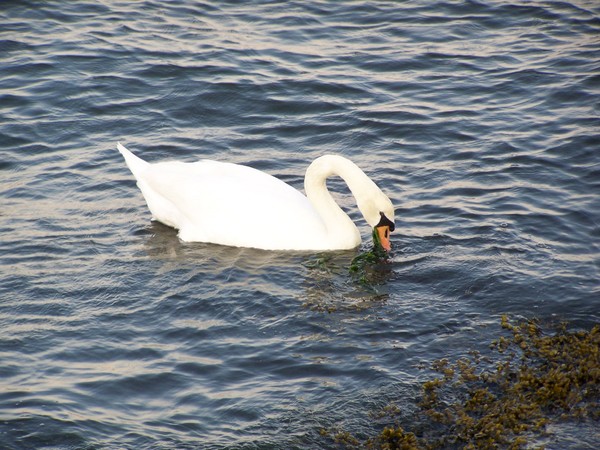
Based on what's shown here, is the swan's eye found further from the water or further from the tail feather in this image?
the tail feather

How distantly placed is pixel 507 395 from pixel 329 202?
11.1 feet

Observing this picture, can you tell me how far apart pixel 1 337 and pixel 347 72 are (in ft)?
24.5

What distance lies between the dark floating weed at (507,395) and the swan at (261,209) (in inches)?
93.5

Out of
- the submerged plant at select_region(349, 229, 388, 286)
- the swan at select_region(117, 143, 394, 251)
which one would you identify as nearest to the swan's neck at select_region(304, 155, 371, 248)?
the swan at select_region(117, 143, 394, 251)

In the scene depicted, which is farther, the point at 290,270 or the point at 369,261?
the point at 369,261

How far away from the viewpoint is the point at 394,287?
29.6ft

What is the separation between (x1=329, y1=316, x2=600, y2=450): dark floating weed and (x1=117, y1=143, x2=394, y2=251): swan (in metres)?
2.37

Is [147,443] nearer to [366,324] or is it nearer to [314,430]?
[314,430]

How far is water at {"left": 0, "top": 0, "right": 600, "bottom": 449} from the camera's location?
7305mm

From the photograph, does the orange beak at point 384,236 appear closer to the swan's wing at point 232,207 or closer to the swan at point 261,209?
the swan at point 261,209

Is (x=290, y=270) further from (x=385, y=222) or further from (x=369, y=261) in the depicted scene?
(x=385, y=222)

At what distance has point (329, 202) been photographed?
32.7 ft

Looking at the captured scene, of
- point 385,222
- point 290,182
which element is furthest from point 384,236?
point 290,182

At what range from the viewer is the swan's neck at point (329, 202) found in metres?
9.86
